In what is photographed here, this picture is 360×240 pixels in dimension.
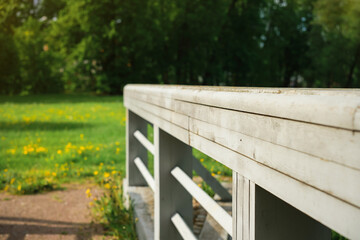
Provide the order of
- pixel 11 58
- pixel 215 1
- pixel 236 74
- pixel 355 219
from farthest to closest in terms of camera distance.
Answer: pixel 236 74 < pixel 215 1 < pixel 11 58 < pixel 355 219

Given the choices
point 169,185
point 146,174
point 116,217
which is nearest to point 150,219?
point 146,174

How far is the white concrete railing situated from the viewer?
76 centimetres

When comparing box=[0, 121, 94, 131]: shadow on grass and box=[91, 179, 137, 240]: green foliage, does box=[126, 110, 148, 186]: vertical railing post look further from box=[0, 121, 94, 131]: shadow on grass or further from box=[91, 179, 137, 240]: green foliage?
box=[0, 121, 94, 131]: shadow on grass

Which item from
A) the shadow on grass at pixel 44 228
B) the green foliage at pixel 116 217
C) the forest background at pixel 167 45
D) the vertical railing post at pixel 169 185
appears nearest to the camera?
the vertical railing post at pixel 169 185

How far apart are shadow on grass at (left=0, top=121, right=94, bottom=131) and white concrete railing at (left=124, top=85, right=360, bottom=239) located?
9687mm

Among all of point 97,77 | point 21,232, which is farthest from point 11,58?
point 21,232

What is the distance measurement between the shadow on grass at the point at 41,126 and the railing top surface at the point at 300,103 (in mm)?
10136

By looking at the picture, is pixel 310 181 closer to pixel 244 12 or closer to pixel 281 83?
pixel 244 12

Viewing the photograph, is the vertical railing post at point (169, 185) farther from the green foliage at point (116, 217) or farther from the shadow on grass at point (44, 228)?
the shadow on grass at point (44, 228)

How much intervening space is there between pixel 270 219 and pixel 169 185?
1381mm

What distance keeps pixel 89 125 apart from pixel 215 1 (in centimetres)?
2529

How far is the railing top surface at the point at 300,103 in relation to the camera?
0.74 metres

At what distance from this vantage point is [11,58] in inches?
1120

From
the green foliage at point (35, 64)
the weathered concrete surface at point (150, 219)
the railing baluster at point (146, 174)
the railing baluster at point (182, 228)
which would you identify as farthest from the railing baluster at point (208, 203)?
the green foliage at point (35, 64)
